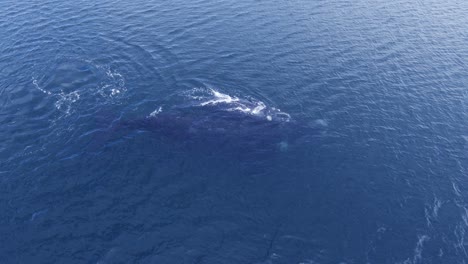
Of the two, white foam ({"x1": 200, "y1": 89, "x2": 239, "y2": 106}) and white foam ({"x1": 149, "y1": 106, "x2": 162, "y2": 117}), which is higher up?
white foam ({"x1": 149, "y1": 106, "x2": 162, "y2": 117})

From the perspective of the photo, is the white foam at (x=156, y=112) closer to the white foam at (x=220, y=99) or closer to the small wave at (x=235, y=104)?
the small wave at (x=235, y=104)

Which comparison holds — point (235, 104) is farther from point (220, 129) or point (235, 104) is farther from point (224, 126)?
point (220, 129)

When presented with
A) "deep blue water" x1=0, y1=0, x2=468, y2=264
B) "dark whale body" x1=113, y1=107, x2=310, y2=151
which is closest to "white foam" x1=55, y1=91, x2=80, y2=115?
"deep blue water" x1=0, y1=0, x2=468, y2=264

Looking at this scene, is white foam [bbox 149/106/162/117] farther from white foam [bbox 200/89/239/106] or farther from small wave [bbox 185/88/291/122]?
white foam [bbox 200/89/239/106]

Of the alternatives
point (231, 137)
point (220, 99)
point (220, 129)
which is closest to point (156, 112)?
point (220, 99)

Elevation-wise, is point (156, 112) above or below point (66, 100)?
below

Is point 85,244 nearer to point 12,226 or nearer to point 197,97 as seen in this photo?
point 12,226

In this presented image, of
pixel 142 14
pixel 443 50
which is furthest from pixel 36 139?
pixel 443 50

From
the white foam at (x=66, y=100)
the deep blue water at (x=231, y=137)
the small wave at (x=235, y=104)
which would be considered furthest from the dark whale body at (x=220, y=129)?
the white foam at (x=66, y=100)
